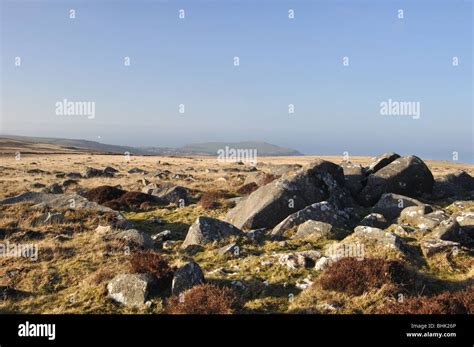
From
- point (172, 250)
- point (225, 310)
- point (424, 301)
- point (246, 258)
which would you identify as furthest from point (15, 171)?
point (424, 301)

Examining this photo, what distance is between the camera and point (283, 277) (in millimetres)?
13359

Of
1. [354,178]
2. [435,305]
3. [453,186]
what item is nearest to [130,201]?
[354,178]

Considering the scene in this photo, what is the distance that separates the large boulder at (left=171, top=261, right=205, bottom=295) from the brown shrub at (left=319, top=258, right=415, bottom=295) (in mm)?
3840

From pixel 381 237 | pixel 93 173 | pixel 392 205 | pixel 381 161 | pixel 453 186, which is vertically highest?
pixel 381 161

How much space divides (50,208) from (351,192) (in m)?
18.3

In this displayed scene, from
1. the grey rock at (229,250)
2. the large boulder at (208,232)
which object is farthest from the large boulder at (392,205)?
the grey rock at (229,250)

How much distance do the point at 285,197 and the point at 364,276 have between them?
8742mm

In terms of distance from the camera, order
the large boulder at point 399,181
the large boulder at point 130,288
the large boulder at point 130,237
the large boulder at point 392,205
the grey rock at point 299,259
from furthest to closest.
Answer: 1. the large boulder at point 399,181
2. the large boulder at point 392,205
3. the large boulder at point 130,237
4. the grey rock at point 299,259
5. the large boulder at point 130,288

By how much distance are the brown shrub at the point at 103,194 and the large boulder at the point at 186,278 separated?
17312mm

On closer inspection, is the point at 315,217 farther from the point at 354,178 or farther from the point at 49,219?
the point at 49,219

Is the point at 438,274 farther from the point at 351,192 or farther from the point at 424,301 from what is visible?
the point at 351,192

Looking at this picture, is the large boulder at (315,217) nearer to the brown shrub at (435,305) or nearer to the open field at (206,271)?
the open field at (206,271)

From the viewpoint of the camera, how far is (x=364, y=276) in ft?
40.0

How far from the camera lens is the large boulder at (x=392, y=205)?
20.8 m
